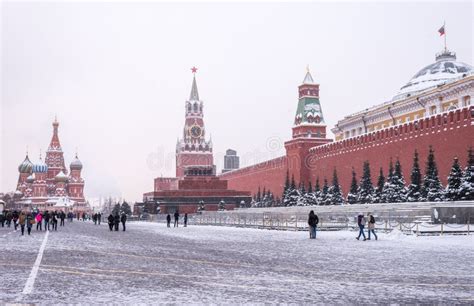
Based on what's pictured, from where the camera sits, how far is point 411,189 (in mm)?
28250

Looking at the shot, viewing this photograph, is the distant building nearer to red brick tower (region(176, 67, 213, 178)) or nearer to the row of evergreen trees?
red brick tower (region(176, 67, 213, 178))

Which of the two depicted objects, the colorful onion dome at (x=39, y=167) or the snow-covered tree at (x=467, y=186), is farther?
the colorful onion dome at (x=39, y=167)

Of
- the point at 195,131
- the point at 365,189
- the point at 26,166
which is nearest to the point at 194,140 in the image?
the point at 195,131

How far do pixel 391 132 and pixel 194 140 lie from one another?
177ft

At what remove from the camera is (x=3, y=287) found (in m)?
6.54

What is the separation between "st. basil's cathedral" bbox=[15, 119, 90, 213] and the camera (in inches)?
3442

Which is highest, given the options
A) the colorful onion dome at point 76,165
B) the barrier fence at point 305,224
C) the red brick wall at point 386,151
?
the colorful onion dome at point 76,165

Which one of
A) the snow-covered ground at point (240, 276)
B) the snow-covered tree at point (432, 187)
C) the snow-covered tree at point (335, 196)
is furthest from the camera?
the snow-covered tree at point (335, 196)

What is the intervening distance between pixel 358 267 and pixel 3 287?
5.23m

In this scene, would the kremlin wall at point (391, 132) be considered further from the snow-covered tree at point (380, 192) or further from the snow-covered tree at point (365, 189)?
the snow-covered tree at point (365, 189)

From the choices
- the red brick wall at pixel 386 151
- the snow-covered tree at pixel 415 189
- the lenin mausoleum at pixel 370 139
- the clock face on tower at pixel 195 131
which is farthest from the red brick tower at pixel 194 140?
the snow-covered tree at pixel 415 189

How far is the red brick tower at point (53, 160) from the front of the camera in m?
92.6

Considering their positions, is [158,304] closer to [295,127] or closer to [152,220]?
[152,220]

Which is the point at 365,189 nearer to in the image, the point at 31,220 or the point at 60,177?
the point at 31,220
